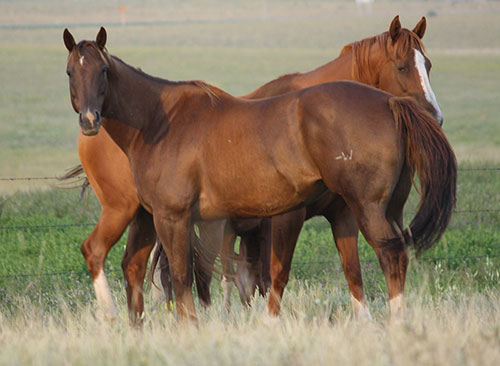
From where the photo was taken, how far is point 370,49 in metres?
5.98

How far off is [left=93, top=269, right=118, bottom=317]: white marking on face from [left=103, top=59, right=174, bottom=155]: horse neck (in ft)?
3.66

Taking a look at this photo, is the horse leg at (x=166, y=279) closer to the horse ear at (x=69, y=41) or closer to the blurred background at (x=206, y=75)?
the blurred background at (x=206, y=75)

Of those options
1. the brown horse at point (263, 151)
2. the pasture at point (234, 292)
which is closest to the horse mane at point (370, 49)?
the brown horse at point (263, 151)

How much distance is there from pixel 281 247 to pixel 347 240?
0.53 metres

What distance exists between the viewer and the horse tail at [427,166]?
180 inches

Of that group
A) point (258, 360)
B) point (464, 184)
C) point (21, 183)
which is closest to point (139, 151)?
point (258, 360)

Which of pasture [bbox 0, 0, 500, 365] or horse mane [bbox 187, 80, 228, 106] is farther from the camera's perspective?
horse mane [bbox 187, 80, 228, 106]

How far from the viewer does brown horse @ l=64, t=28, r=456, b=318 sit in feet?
15.0

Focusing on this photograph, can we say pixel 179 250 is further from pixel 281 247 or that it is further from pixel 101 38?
pixel 101 38

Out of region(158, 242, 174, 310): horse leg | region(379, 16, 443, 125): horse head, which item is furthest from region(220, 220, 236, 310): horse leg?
region(379, 16, 443, 125): horse head

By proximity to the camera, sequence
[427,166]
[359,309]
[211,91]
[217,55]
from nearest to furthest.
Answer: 1. [427,166]
2. [211,91]
3. [359,309]
4. [217,55]

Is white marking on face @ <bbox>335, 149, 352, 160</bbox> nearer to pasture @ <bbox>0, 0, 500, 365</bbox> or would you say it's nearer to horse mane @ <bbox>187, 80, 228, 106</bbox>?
pasture @ <bbox>0, 0, 500, 365</bbox>

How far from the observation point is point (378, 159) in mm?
4539

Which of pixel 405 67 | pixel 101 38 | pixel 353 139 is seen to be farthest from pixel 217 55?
pixel 353 139
